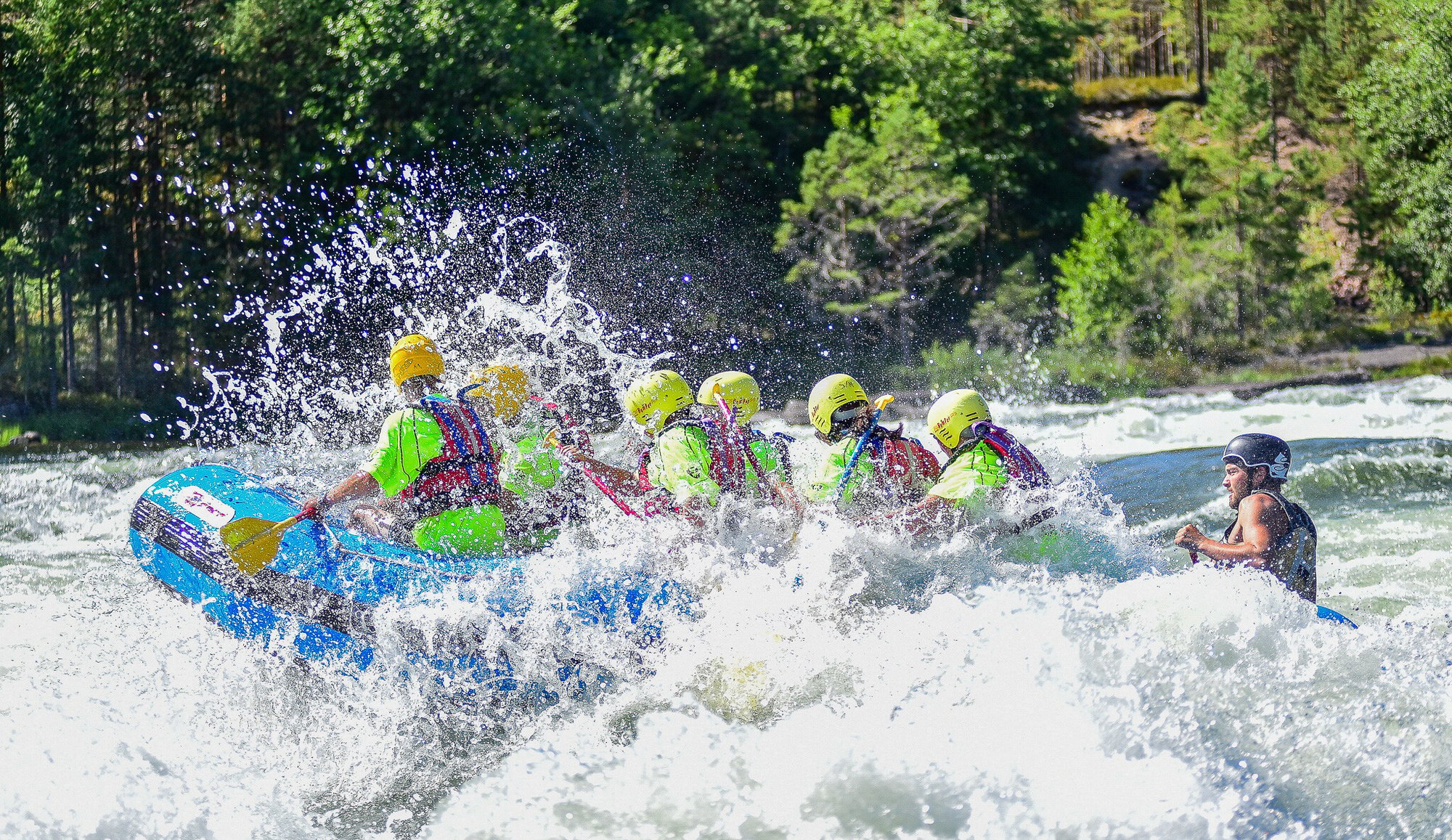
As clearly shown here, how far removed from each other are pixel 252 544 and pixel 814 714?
2906 mm

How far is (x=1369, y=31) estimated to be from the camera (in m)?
33.3

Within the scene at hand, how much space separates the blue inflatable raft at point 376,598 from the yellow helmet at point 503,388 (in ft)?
3.53

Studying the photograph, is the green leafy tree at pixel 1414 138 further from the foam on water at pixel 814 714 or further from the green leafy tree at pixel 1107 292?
the foam on water at pixel 814 714

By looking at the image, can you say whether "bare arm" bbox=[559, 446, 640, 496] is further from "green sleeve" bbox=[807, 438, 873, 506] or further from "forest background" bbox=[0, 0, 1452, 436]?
"forest background" bbox=[0, 0, 1452, 436]

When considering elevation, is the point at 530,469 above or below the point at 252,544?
above

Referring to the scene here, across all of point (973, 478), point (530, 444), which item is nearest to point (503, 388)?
point (530, 444)

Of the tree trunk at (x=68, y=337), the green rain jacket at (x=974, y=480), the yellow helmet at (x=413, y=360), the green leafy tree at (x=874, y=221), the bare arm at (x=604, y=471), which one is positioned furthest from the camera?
the green leafy tree at (x=874, y=221)

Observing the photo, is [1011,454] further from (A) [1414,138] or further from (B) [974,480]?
(A) [1414,138]

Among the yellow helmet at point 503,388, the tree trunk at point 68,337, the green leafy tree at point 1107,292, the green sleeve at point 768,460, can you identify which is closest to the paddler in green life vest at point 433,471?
the yellow helmet at point 503,388

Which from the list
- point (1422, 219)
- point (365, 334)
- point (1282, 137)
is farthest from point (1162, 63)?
point (365, 334)

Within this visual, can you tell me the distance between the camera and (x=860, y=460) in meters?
6.37

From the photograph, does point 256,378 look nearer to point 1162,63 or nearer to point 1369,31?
point 1369,31

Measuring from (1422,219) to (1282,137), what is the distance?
305 inches

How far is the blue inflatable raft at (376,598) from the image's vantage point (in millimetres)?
5527
